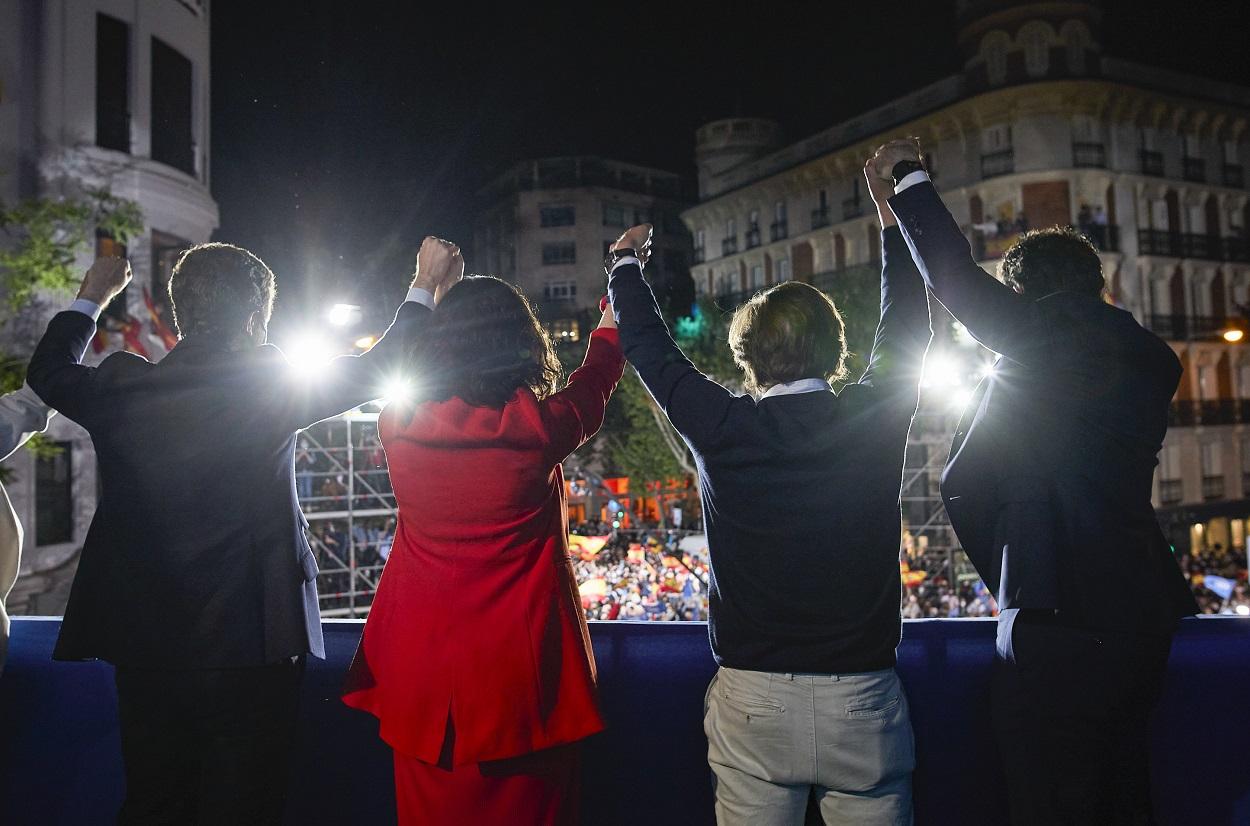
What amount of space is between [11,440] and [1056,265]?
97.3 inches

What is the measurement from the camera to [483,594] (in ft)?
5.42

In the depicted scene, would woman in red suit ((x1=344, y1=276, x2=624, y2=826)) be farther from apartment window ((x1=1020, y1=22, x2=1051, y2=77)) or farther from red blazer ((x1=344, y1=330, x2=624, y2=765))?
apartment window ((x1=1020, y1=22, x2=1051, y2=77))

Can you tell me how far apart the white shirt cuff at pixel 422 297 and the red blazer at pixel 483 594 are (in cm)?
33

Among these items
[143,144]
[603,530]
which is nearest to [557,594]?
[143,144]

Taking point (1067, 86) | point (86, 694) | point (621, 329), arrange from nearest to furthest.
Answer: point (621, 329) → point (86, 694) → point (1067, 86)

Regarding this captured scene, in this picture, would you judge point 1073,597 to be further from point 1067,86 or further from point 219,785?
point 1067,86

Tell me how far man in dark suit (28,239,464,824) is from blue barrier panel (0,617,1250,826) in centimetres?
43

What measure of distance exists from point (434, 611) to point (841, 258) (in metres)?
29.7

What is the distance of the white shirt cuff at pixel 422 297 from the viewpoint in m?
1.95

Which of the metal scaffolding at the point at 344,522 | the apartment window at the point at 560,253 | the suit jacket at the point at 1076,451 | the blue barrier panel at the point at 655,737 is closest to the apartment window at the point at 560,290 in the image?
the apartment window at the point at 560,253

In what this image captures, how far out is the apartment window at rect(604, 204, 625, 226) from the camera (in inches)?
1716

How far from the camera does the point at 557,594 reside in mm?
1723

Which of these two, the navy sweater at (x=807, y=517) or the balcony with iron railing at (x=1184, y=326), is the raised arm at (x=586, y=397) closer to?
the navy sweater at (x=807, y=517)

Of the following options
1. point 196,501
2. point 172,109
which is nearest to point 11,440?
point 196,501
